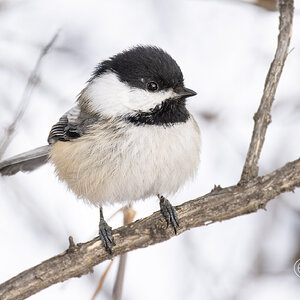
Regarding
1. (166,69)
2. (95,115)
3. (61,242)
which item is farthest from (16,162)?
(166,69)

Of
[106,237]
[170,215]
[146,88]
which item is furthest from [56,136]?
[170,215]

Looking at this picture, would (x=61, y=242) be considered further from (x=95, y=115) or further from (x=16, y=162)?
(x=95, y=115)

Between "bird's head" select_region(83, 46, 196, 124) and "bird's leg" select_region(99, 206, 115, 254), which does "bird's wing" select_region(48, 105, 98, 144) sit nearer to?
"bird's head" select_region(83, 46, 196, 124)

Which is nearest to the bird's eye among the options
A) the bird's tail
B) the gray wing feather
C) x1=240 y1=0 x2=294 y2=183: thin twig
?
the gray wing feather

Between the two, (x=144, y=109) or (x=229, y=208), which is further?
(x=144, y=109)

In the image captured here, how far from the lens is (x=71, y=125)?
111 inches

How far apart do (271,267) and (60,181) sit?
4.71 feet

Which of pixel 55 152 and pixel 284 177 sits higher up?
pixel 55 152

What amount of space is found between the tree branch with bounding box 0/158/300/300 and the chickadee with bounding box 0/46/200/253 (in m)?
0.08

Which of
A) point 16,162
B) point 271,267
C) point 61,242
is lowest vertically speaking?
point 271,267

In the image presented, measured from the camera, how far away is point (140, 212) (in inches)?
131

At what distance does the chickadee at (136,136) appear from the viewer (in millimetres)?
2488

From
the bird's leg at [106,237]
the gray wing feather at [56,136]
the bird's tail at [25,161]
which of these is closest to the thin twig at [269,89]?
the bird's leg at [106,237]

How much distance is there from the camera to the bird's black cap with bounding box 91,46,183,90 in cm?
249
